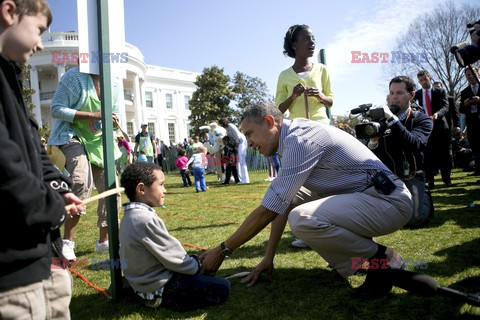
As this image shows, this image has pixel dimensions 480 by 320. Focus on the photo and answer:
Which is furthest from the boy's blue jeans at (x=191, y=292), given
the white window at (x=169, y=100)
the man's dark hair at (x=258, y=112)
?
the white window at (x=169, y=100)

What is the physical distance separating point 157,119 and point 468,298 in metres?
49.7

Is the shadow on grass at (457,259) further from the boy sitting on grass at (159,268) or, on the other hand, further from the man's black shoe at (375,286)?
the boy sitting on grass at (159,268)

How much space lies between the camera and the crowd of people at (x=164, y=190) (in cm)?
126

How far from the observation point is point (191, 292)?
2.37m

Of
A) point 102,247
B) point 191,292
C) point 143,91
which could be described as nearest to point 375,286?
point 191,292

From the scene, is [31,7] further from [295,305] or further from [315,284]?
[315,284]

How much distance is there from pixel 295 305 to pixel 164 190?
1.19 metres

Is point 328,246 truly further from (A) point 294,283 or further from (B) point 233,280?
(B) point 233,280

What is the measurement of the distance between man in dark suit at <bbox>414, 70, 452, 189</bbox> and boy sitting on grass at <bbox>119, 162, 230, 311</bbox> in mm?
5610

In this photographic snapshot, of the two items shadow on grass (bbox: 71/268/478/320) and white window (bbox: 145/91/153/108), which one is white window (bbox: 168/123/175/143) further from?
shadow on grass (bbox: 71/268/478/320)

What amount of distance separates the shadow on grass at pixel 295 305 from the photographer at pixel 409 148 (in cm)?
158

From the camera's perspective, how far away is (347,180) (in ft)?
8.73

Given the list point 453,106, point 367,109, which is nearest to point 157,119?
point 453,106

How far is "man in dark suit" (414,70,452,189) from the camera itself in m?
6.68
